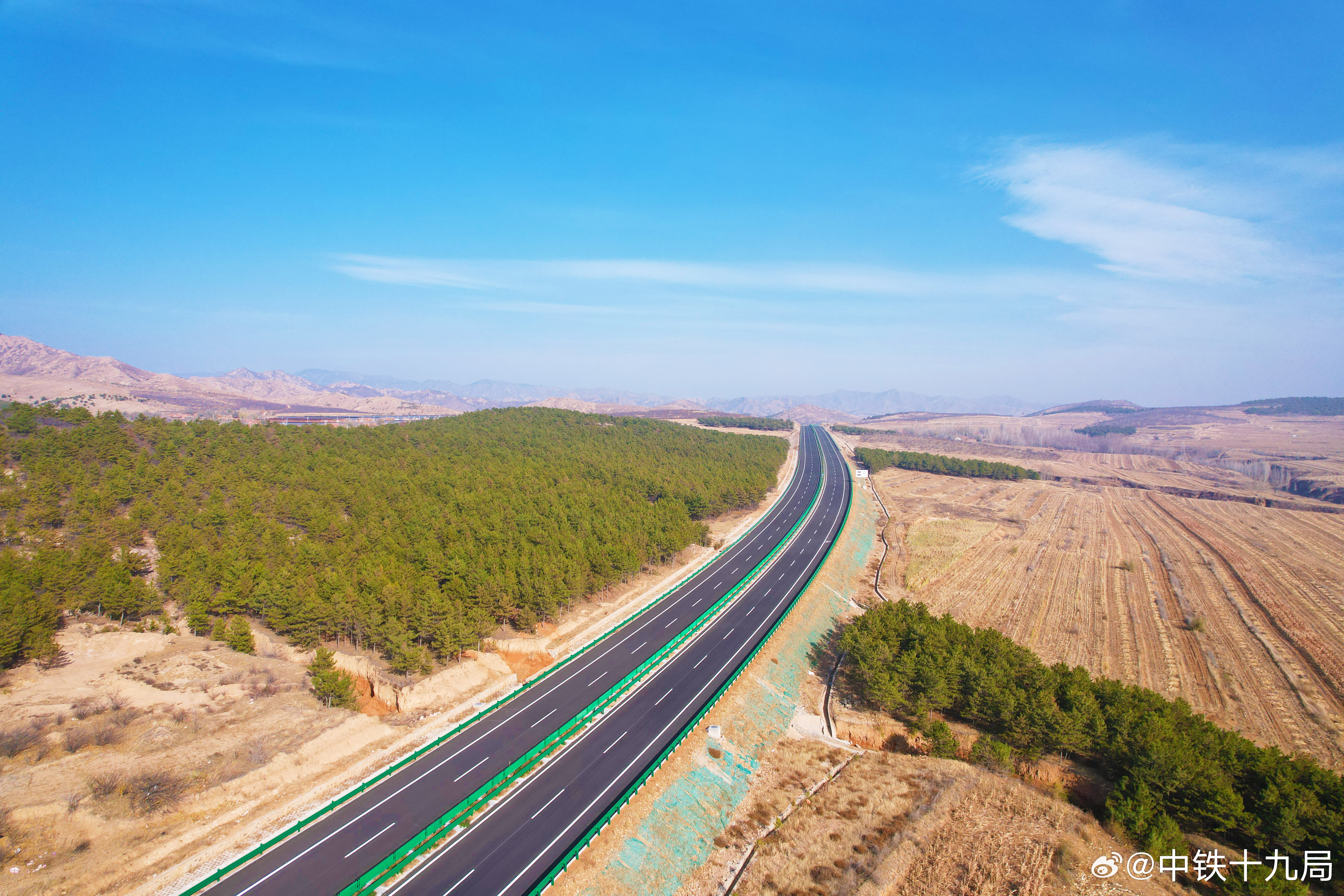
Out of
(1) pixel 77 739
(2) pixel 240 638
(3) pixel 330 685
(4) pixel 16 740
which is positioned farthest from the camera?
(2) pixel 240 638

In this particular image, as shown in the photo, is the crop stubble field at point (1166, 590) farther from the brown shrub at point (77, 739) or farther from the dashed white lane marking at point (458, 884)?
the brown shrub at point (77, 739)

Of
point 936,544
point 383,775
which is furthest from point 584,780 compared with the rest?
point 936,544

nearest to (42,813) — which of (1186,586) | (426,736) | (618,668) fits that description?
(426,736)

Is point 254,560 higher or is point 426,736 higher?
point 254,560

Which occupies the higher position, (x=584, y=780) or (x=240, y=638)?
(x=240, y=638)

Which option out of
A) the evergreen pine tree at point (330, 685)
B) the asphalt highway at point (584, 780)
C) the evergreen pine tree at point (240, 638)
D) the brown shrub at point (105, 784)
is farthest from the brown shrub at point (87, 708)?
the asphalt highway at point (584, 780)

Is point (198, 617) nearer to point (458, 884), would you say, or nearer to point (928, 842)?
point (458, 884)

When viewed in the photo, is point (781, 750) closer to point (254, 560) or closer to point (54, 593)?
point (254, 560)

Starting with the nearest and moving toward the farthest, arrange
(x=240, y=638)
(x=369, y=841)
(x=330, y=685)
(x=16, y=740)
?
(x=369, y=841) < (x=16, y=740) < (x=330, y=685) < (x=240, y=638)
